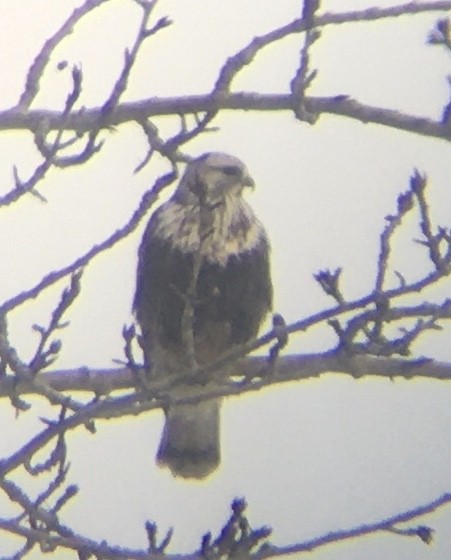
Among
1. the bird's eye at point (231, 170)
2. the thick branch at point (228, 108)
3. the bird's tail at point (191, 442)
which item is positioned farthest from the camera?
the bird's tail at point (191, 442)

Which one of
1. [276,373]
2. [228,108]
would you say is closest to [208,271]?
[276,373]

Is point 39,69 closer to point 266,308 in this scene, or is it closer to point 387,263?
point 387,263

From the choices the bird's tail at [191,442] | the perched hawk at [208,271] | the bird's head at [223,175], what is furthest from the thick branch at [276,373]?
the bird's tail at [191,442]

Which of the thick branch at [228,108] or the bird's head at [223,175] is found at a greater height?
the bird's head at [223,175]

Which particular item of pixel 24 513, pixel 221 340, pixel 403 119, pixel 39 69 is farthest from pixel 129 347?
pixel 221 340

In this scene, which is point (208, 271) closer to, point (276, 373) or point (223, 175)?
point (223, 175)

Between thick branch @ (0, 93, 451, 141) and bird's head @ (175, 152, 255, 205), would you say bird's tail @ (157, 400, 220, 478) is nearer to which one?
bird's head @ (175, 152, 255, 205)

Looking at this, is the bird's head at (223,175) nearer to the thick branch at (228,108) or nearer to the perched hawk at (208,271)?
the perched hawk at (208,271)

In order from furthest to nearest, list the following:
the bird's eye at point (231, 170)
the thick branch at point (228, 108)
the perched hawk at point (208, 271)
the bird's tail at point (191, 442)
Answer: the bird's tail at point (191, 442) → the bird's eye at point (231, 170) → the perched hawk at point (208, 271) → the thick branch at point (228, 108)
